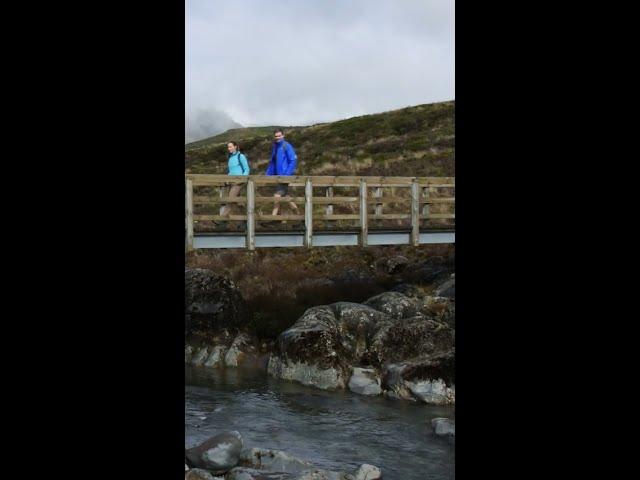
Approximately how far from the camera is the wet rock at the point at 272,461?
9742mm

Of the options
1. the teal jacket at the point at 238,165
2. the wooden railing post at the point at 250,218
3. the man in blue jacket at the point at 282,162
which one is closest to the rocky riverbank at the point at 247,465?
the wooden railing post at the point at 250,218

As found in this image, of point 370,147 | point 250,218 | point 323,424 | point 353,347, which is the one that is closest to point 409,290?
point 353,347

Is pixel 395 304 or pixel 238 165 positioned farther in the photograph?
pixel 395 304

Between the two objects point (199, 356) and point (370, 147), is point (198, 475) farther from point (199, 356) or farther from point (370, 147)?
point (370, 147)

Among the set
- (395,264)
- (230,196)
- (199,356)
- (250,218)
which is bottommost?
(199,356)

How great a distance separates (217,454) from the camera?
999cm

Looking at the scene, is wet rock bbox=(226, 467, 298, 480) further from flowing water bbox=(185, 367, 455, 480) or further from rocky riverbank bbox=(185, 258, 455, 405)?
rocky riverbank bbox=(185, 258, 455, 405)

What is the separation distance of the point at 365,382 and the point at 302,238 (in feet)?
9.93

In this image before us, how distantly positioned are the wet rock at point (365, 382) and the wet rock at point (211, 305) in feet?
12.8

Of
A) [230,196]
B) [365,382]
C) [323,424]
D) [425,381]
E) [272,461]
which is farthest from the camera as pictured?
[230,196]
